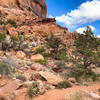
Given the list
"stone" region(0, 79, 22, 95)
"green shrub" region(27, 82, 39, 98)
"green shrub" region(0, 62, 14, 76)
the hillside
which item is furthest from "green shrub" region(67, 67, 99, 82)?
"green shrub" region(0, 62, 14, 76)

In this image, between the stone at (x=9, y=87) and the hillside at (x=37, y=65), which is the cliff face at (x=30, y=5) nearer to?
the hillside at (x=37, y=65)

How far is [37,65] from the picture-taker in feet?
30.2

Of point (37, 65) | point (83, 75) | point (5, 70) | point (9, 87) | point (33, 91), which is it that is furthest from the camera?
point (37, 65)

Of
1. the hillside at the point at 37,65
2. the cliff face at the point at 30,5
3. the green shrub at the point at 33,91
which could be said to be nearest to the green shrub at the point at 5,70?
the hillside at the point at 37,65

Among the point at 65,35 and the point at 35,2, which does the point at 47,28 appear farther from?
the point at 35,2

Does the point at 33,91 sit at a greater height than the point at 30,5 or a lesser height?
lesser

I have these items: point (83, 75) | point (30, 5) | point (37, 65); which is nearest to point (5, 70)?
point (37, 65)

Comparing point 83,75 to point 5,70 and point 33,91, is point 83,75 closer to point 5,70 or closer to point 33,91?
point 33,91

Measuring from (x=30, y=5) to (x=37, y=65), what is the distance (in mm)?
40268

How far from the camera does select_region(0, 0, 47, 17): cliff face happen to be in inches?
1381

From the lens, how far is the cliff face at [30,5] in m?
35.1

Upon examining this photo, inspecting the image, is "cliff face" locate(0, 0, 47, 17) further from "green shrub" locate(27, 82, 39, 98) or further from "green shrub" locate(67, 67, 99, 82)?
"green shrub" locate(27, 82, 39, 98)

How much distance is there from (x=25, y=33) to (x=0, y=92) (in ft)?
67.1

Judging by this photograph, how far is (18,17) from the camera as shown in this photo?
28875 mm
